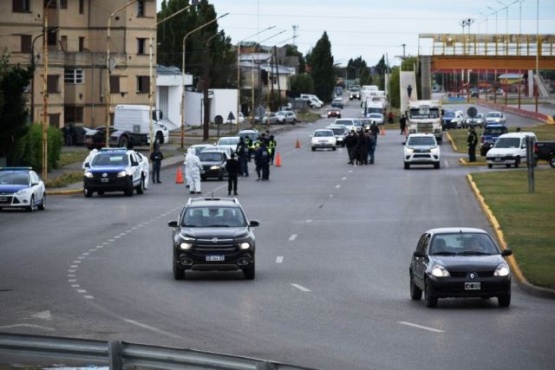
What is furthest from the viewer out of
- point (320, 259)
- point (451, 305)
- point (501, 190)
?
point (501, 190)

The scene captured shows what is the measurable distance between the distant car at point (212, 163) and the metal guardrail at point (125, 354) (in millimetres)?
51066

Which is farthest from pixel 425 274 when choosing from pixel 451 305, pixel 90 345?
pixel 90 345

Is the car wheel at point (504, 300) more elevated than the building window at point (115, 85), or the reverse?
the building window at point (115, 85)

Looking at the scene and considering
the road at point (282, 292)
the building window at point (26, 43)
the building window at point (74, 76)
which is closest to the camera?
the road at point (282, 292)

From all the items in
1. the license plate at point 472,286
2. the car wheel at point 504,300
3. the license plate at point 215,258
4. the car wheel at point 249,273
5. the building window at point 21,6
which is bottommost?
the car wheel at point 249,273

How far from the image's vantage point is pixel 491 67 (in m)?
122

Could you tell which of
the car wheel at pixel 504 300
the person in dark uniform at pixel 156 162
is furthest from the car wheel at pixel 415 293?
the person in dark uniform at pixel 156 162

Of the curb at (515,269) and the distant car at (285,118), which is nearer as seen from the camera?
the curb at (515,269)

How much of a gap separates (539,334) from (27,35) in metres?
82.5

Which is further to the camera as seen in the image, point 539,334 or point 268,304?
point 268,304

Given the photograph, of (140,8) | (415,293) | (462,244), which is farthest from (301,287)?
(140,8)

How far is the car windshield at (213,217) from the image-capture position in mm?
30781

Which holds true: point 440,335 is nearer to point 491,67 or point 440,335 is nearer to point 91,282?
point 91,282

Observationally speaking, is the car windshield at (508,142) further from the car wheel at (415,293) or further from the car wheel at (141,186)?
the car wheel at (415,293)
